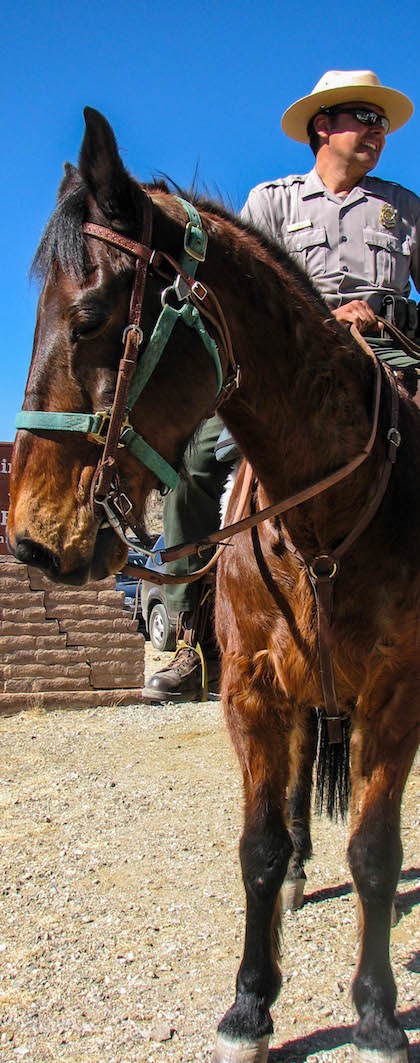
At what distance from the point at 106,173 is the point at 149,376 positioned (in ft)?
1.55

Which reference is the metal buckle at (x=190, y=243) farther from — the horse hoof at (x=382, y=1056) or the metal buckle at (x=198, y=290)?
the horse hoof at (x=382, y=1056)

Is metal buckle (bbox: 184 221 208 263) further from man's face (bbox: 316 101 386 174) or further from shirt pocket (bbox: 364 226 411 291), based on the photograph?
man's face (bbox: 316 101 386 174)

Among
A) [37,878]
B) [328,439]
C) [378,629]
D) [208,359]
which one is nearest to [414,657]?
[378,629]

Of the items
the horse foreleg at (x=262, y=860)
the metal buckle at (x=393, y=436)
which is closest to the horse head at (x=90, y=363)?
the metal buckle at (x=393, y=436)

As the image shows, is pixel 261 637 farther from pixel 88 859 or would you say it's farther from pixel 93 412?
pixel 88 859

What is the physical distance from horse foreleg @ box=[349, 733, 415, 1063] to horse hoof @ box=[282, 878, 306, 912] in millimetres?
1064

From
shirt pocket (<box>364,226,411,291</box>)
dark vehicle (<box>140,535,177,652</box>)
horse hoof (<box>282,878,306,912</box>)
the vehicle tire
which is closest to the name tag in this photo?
shirt pocket (<box>364,226,411,291</box>)

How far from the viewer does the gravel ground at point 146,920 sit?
8.50 ft

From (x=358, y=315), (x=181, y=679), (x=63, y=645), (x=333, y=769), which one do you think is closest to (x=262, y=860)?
(x=333, y=769)

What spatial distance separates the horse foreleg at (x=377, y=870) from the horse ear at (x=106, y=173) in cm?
157

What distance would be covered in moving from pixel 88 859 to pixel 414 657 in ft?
7.40

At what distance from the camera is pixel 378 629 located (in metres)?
2.36

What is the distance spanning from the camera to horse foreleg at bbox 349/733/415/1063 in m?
2.34

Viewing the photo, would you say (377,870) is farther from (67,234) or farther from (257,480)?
(67,234)
